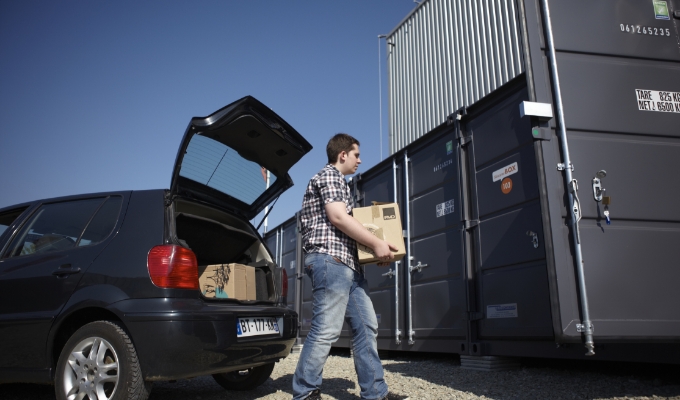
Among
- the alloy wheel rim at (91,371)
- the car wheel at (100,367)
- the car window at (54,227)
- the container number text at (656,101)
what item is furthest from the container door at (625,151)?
the car window at (54,227)

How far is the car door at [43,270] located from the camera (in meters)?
2.87

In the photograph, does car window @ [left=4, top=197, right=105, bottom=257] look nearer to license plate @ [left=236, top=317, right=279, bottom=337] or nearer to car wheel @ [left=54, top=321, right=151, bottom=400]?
car wheel @ [left=54, top=321, right=151, bottom=400]

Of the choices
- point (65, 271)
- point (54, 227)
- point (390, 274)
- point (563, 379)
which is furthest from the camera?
point (390, 274)

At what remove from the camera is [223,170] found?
3.49 m

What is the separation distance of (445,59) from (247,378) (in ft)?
23.4

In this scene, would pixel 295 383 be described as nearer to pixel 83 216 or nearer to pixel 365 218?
pixel 365 218

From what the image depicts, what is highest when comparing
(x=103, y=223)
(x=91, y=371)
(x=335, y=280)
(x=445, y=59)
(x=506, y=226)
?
(x=445, y=59)

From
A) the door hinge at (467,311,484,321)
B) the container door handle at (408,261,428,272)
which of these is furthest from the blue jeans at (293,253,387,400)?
the container door handle at (408,261,428,272)

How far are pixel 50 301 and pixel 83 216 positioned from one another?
1.93ft

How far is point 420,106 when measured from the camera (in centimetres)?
952

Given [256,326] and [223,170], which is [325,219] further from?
[223,170]

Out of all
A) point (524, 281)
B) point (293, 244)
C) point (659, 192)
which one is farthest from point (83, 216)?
point (293, 244)

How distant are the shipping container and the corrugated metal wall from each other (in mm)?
3163

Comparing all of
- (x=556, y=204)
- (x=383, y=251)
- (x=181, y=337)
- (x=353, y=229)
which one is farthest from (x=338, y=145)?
(x=181, y=337)
